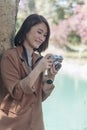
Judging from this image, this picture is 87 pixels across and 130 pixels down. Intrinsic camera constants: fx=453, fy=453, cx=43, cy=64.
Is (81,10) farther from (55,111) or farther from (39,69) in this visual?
(39,69)

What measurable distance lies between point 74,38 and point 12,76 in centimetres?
865

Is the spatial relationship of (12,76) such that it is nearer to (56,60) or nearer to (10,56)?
(10,56)

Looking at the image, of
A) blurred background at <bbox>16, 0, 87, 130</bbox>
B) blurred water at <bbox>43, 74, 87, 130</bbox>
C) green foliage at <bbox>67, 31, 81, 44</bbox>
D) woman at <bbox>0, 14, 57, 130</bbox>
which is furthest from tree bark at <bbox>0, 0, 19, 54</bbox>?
green foliage at <bbox>67, 31, 81, 44</bbox>

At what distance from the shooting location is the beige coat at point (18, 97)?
2.41 metres

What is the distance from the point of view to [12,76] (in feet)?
7.92

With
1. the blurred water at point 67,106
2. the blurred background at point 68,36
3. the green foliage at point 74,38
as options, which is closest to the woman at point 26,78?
the blurred water at point 67,106

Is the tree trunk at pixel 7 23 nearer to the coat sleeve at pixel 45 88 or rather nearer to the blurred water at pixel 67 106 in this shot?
the coat sleeve at pixel 45 88

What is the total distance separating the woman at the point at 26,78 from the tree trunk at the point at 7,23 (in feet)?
0.56

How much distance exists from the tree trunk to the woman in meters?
0.17

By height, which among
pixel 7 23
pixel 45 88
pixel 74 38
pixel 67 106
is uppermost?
pixel 7 23

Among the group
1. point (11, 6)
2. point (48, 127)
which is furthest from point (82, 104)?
point (11, 6)

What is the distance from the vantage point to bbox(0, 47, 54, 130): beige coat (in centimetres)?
241

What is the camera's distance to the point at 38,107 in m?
2.56

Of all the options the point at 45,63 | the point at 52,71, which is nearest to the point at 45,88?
the point at 52,71
